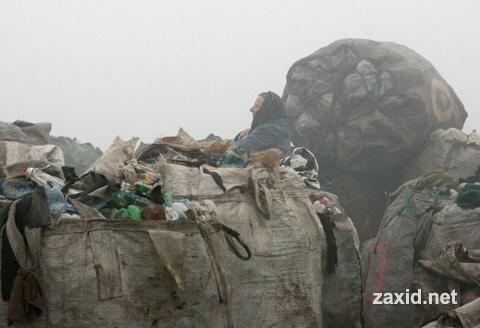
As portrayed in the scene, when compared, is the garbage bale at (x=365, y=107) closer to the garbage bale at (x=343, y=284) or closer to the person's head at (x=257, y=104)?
the person's head at (x=257, y=104)

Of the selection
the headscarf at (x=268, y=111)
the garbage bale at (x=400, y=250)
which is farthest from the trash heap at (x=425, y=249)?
the headscarf at (x=268, y=111)

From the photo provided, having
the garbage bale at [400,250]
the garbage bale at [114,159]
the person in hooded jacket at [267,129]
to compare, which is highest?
the garbage bale at [114,159]

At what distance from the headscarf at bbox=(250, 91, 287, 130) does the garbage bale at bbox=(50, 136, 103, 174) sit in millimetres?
1687

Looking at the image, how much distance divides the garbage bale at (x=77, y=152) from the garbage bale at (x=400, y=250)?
9.06ft

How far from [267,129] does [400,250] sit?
140 cm

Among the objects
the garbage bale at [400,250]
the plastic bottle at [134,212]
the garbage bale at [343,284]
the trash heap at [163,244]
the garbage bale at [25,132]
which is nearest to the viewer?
the trash heap at [163,244]

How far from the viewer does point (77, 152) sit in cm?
628

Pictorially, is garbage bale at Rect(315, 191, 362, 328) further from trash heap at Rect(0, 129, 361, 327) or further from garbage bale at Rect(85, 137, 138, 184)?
garbage bale at Rect(85, 137, 138, 184)

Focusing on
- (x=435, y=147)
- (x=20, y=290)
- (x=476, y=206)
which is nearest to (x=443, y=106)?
(x=435, y=147)

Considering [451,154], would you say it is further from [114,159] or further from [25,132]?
[25,132]

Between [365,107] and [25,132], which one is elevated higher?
[25,132]

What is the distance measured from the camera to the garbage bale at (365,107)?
6227 millimetres

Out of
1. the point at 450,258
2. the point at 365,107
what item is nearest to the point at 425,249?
the point at 450,258

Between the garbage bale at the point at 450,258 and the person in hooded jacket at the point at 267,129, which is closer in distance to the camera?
the garbage bale at the point at 450,258
